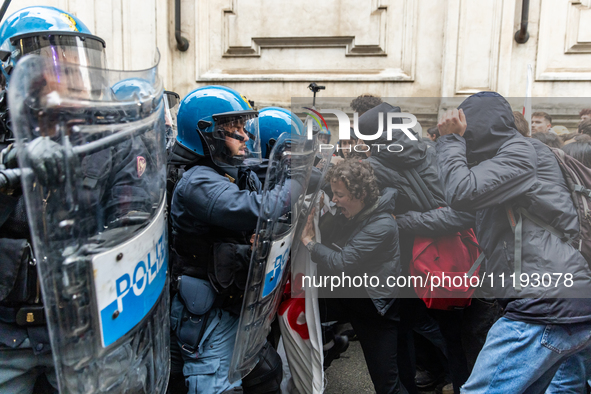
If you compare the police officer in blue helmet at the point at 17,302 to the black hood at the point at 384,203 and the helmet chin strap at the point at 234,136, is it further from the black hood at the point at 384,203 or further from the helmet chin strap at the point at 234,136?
the black hood at the point at 384,203

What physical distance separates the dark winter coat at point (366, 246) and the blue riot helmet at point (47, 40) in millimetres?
1345

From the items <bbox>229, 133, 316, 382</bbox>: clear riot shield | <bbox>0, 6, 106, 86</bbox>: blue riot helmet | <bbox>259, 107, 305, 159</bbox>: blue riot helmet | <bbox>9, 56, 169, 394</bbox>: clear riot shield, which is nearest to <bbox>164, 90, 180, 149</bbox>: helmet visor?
<bbox>259, 107, 305, 159</bbox>: blue riot helmet

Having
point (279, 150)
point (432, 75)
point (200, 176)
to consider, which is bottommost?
point (200, 176)

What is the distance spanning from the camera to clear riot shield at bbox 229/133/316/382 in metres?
1.67

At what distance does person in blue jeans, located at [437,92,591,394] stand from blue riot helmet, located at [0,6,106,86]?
1.69 m

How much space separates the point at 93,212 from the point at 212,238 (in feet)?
3.11

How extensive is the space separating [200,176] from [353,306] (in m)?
1.08

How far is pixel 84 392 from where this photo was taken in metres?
1.06

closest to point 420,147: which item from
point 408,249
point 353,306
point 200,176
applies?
point 408,249

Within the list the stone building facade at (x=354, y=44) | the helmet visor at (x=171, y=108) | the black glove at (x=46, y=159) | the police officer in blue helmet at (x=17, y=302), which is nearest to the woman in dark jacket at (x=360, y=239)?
the police officer in blue helmet at (x=17, y=302)

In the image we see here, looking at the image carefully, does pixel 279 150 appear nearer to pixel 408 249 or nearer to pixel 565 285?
pixel 408 249

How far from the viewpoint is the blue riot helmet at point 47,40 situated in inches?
69.1

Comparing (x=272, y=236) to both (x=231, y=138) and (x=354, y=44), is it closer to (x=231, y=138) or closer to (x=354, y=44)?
(x=231, y=138)
